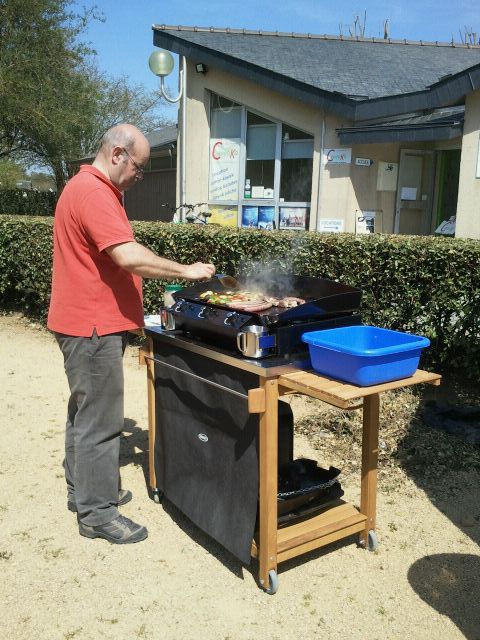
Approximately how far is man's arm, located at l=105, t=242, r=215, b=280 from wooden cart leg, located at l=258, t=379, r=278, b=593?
73 centimetres

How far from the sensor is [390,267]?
5.00 m

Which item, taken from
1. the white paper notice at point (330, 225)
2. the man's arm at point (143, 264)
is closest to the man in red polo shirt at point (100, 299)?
the man's arm at point (143, 264)

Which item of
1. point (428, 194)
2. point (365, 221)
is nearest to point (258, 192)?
point (365, 221)

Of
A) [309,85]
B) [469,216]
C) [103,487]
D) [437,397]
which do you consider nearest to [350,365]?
[103,487]

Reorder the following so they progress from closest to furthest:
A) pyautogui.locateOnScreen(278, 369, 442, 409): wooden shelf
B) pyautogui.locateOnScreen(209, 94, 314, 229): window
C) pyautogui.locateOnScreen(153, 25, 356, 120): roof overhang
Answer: pyautogui.locateOnScreen(278, 369, 442, 409): wooden shelf → pyautogui.locateOnScreen(153, 25, 356, 120): roof overhang → pyautogui.locateOnScreen(209, 94, 314, 229): window

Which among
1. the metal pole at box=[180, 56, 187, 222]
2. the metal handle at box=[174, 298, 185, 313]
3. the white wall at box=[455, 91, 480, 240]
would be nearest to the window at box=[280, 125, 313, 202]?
the metal pole at box=[180, 56, 187, 222]

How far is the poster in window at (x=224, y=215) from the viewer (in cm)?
1212

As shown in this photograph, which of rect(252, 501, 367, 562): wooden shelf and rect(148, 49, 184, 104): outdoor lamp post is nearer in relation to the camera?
rect(252, 501, 367, 562): wooden shelf

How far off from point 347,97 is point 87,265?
823 cm

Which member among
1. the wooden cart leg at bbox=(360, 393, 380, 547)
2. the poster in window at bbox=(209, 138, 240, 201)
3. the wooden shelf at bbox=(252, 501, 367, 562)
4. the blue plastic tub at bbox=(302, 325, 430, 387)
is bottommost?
the wooden shelf at bbox=(252, 501, 367, 562)

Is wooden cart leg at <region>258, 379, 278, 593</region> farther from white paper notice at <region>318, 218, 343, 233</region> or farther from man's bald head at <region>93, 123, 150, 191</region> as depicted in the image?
white paper notice at <region>318, 218, 343, 233</region>

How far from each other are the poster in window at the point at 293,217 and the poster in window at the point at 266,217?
0.19 metres

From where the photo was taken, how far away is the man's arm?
292 cm

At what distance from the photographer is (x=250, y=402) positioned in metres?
2.58
